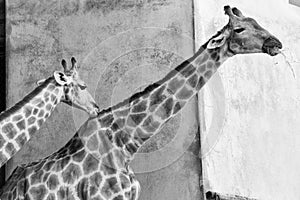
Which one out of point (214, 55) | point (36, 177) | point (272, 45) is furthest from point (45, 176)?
point (272, 45)

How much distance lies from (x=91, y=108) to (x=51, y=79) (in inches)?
4.7

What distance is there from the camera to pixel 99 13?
1.96 m

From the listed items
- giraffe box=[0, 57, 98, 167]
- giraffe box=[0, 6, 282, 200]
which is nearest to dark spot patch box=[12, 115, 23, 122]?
giraffe box=[0, 57, 98, 167]

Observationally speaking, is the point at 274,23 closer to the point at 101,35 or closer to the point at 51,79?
the point at 101,35

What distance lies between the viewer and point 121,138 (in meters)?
1.47

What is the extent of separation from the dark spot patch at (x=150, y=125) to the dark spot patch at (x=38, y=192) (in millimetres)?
256

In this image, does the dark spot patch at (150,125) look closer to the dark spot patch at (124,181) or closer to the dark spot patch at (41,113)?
the dark spot patch at (124,181)

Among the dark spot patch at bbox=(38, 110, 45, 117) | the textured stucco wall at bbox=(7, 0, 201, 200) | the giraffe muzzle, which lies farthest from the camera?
the textured stucco wall at bbox=(7, 0, 201, 200)

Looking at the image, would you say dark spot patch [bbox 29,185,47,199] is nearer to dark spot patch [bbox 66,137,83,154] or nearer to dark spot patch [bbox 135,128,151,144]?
dark spot patch [bbox 66,137,83,154]

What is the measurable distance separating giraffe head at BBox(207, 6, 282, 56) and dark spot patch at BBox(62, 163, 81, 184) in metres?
0.40

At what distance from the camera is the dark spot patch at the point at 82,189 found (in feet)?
4.63

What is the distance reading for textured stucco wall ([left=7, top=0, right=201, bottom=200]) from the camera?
178cm

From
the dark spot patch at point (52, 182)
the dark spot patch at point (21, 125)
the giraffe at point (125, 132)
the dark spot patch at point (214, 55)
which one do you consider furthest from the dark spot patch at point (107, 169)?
the dark spot patch at point (214, 55)

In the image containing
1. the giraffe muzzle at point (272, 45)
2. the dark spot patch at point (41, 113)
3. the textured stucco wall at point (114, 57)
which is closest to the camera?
the giraffe muzzle at point (272, 45)
